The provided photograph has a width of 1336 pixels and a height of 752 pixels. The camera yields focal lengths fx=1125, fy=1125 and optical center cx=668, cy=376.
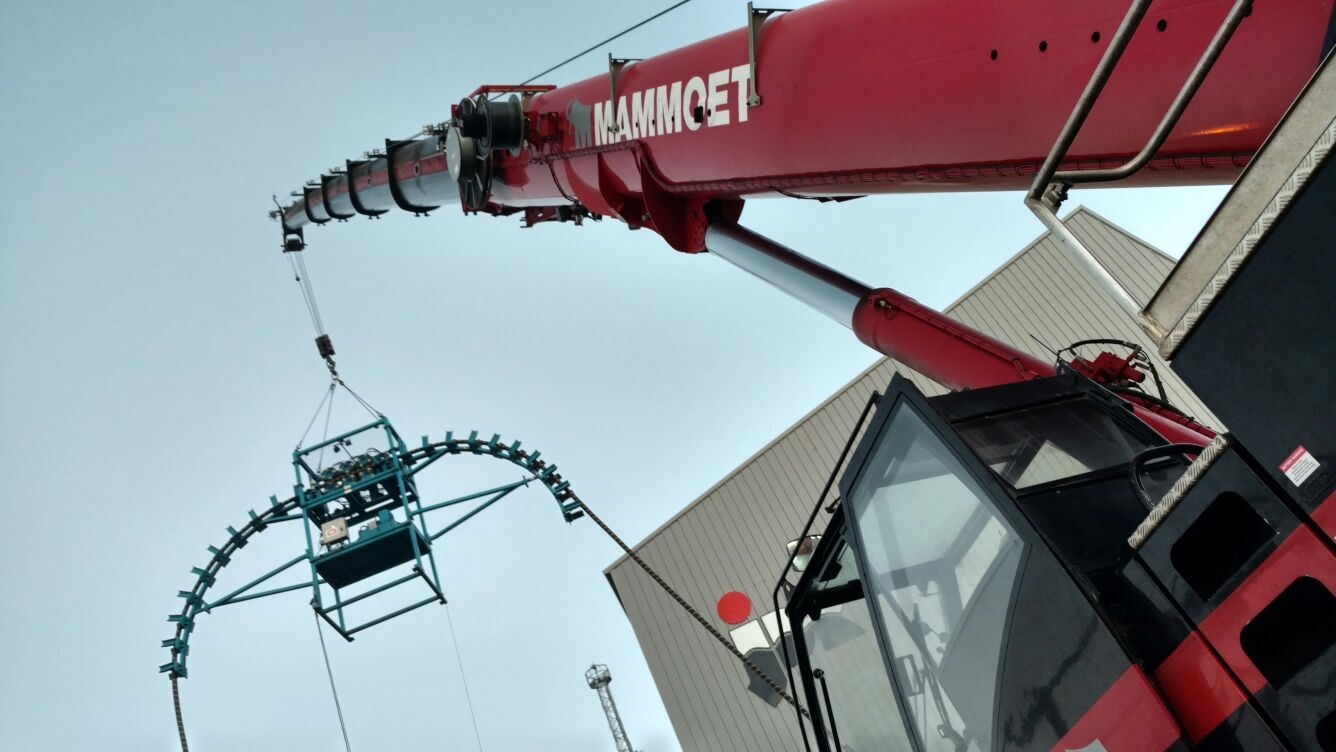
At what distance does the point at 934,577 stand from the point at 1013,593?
575 mm

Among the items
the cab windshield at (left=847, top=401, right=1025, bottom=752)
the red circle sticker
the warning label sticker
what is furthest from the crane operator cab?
the red circle sticker

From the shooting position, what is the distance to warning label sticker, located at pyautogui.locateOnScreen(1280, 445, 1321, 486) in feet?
9.86

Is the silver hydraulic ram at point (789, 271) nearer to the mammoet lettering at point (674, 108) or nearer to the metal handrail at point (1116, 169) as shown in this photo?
the mammoet lettering at point (674, 108)

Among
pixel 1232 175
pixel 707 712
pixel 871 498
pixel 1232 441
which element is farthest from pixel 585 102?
pixel 707 712

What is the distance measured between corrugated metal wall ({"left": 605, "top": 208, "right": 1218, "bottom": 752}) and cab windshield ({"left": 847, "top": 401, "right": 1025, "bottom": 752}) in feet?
48.6

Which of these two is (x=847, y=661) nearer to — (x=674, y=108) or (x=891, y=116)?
(x=891, y=116)

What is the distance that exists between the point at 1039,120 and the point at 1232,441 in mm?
1763

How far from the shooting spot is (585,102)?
9.42 m

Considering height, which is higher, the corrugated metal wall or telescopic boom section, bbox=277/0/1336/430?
the corrugated metal wall

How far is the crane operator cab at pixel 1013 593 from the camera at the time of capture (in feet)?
11.9

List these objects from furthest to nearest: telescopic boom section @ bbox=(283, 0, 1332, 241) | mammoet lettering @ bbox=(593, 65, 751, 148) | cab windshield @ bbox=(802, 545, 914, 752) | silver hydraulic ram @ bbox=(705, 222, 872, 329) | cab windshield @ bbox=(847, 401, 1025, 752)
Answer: silver hydraulic ram @ bbox=(705, 222, 872, 329)
mammoet lettering @ bbox=(593, 65, 751, 148)
cab windshield @ bbox=(802, 545, 914, 752)
cab windshield @ bbox=(847, 401, 1025, 752)
telescopic boom section @ bbox=(283, 0, 1332, 241)

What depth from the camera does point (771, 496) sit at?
21.1 meters

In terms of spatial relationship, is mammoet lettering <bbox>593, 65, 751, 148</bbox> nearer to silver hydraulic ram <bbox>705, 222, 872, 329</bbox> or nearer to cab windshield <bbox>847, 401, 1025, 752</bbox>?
silver hydraulic ram <bbox>705, 222, 872, 329</bbox>

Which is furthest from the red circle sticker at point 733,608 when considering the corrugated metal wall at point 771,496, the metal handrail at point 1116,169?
the corrugated metal wall at point 771,496
